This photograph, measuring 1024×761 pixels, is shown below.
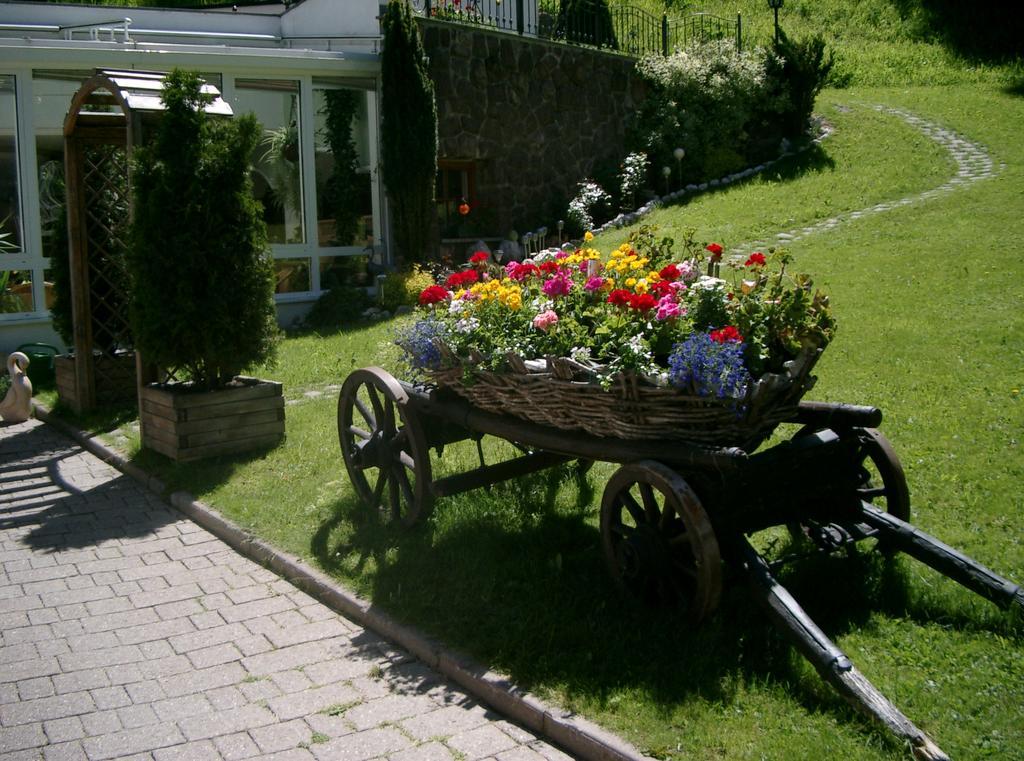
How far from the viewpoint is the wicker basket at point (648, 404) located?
157 inches

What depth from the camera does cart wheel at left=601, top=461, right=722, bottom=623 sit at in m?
3.90

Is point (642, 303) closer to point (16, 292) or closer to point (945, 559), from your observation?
point (945, 559)

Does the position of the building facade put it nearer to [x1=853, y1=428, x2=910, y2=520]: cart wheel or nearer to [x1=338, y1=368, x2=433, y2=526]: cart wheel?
[x1=338, y1=368, x2=433, y2=526]: cart wheel

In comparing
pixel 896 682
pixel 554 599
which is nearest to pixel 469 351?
pixel 554 599

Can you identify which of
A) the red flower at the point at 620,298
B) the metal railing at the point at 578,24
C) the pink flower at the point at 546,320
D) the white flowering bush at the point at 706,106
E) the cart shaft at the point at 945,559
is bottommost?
the cart shaft at the point at 945,559

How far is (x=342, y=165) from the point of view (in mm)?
14508

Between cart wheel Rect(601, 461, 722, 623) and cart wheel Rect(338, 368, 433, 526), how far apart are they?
1.31 meters

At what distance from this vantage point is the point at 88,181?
917cm

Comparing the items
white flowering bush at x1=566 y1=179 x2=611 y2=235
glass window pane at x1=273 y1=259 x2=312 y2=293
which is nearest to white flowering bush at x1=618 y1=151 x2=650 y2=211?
white flowering bush at x1=566 y1=179 x2=611 y2=235

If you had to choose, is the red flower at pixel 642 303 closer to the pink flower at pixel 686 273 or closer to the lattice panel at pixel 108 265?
the pink flower at pixel 686 273

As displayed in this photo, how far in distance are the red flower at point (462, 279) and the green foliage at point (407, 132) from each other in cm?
866

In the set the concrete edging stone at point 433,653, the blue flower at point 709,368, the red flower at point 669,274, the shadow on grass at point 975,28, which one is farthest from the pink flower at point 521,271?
the shadow on grass at point 975,28

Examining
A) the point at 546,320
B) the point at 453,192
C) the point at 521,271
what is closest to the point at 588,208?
the point at 453,192

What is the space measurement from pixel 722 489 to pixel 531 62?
14.0m
